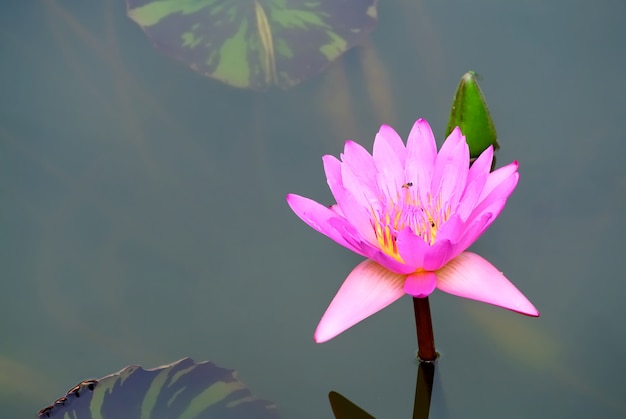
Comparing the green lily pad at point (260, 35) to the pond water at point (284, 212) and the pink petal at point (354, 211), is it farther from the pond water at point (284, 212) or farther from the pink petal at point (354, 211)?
the pink petal at point (354, 211)

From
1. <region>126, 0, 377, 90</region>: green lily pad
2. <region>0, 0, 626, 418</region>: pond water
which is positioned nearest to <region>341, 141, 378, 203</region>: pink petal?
<region>0, 0, 626, 418</region>: pond water

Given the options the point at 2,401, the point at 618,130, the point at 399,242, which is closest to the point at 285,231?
the point at 399,242

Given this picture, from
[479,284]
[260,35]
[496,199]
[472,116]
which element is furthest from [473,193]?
[260,35]

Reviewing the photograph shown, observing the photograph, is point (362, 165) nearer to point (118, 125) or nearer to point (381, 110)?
point (381, 110)

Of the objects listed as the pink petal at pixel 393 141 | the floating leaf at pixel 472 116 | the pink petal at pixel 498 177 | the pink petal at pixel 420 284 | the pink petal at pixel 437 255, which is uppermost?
the floating leaf at pixel 472 116

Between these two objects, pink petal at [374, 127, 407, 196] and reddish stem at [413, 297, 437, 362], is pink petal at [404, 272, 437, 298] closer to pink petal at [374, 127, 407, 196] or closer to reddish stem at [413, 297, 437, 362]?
reddish stem at [413, 297, 437, 362]

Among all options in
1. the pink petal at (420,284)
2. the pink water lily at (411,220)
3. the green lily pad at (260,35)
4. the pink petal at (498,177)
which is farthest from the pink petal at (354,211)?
the green lily pad at (260,35)

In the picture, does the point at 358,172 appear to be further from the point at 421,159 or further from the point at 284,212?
the point at 284,212
